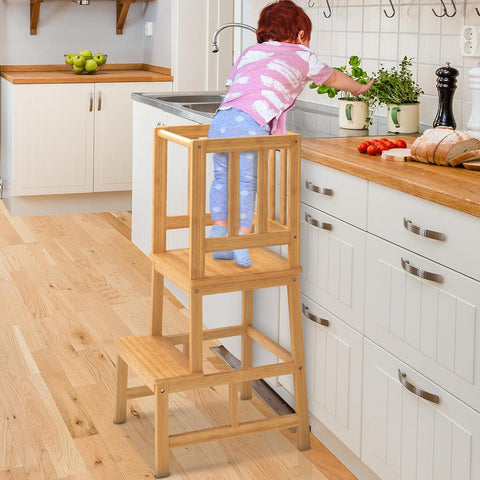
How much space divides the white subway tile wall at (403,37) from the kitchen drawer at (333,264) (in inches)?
23.9

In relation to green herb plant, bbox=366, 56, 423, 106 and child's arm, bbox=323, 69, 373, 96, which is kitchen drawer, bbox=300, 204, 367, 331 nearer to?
child's arm, bbox=323, 69, 373, 96

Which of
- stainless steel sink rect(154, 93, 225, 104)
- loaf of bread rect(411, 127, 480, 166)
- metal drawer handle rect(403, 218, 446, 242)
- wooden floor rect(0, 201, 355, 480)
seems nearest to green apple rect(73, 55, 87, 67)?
wooden floor rect(0, 201, 355, 480)

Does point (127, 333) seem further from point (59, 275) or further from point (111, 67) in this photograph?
point (111, 67)

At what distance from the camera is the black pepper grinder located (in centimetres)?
233

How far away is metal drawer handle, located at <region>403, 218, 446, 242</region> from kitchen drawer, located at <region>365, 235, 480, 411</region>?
0.06 m

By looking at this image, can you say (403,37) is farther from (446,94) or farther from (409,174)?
(409,174)

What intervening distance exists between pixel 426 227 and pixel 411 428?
454mm

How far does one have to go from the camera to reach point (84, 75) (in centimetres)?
519

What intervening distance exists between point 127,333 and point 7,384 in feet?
1.99

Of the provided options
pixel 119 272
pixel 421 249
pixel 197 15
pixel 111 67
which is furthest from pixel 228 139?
pixel 111 67

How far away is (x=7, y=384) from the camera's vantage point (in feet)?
8.95

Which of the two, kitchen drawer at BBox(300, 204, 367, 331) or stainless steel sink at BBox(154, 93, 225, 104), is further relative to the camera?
stainless steel sink at BBox(154, 93, 225, 104)

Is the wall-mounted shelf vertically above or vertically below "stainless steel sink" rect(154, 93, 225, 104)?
above

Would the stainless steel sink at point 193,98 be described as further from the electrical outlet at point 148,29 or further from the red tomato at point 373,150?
the electrical outlet at point 148,29
